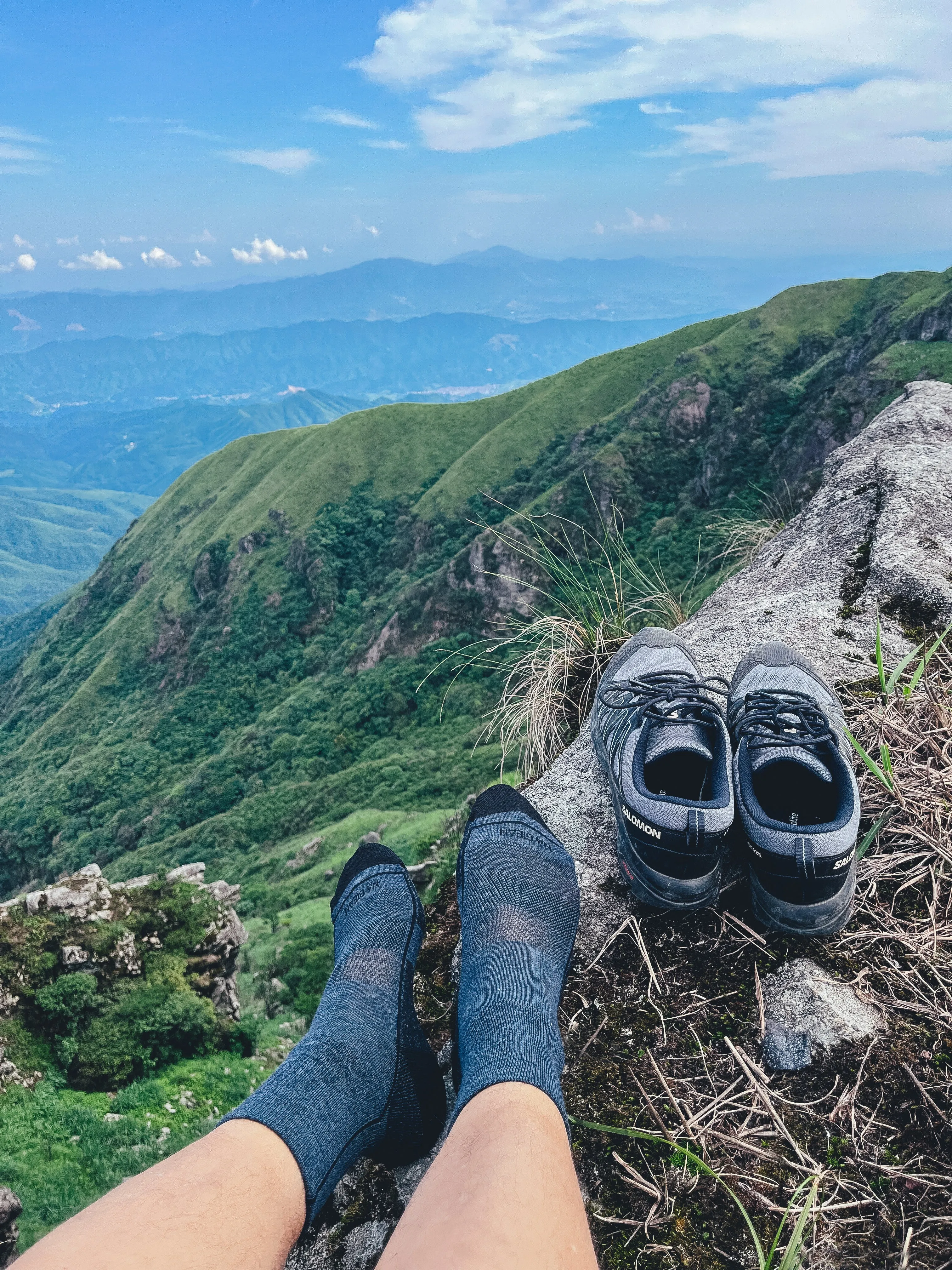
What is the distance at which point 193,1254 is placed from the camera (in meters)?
1.32

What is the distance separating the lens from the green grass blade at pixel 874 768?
2057mm

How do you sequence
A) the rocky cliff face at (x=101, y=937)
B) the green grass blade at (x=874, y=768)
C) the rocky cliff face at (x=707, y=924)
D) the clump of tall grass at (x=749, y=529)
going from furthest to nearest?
1. the rocky cliff face at (x=101, y=937)
2. the clump of tall grass at (x=749, y=529)
3. the green grass blade at (x=874, y=768)
4. the rocky cliff face at (x=707, y=924)

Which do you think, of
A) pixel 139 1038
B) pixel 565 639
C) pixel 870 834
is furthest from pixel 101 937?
pixel 870 834

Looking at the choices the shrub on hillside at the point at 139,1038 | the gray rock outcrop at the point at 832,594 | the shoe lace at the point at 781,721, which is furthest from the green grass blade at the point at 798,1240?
the shrub on hillside at the point at 139,1038

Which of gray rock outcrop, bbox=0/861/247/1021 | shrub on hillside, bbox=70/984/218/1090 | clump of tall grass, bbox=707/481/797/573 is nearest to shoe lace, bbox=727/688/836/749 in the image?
clump of tall grass, bbox=707/481/797/573

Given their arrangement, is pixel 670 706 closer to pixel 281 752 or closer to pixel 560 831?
pixel 560 831

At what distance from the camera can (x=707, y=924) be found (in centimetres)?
200

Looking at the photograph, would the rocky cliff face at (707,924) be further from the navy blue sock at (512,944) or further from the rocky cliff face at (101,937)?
the rocky cliff face at (101,937)

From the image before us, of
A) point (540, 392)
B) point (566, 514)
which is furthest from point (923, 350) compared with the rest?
point (540, 392)

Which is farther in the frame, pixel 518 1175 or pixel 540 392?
pixel 540 392

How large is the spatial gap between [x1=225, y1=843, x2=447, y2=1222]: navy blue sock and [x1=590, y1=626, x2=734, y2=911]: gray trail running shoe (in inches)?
31.7

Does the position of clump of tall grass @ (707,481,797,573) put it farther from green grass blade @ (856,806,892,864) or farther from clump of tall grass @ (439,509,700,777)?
green grass blade @ (856,806,892,864)

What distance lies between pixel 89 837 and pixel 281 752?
16940mm

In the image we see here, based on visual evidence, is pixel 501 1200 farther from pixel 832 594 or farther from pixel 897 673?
pixel 832 594
